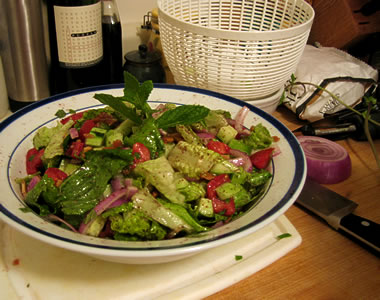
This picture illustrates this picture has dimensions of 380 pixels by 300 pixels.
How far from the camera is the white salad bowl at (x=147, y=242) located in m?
0.61

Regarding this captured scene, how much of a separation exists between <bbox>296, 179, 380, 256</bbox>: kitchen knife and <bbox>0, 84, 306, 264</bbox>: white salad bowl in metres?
0.24

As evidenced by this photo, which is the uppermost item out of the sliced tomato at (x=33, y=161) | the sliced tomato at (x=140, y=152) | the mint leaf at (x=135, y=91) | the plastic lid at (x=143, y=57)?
the mint leaf at (x=135, y=91)

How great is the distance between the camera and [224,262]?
87 cm

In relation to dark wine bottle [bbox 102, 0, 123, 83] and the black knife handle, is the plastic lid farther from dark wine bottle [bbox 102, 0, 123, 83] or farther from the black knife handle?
the black knife handle

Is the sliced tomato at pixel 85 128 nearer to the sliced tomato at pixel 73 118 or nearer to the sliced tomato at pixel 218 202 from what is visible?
the sliced tomato at pixel 73 118

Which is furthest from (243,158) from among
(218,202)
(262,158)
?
(218,202)

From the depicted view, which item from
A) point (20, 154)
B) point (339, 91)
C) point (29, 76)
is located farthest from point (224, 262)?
point (29, 76)

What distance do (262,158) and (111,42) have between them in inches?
39.5

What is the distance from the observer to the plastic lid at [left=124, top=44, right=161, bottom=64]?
1.54 meters

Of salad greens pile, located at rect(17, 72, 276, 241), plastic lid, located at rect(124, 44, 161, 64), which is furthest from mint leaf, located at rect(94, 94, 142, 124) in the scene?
plastic lid, located at rect(124, 44, 161, 64)

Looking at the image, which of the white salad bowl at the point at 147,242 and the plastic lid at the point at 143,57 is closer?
the white salad bowl at the point at 147,242

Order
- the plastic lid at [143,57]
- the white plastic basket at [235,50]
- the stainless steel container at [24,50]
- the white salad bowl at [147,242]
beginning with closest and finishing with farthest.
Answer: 1. the white salad bowl at [147,242]
2. the white plastic basket at [235,50]
3. the stainless steel container at [24,50]
4. the plastic lid at [143,57]

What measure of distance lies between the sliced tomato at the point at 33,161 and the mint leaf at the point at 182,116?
12.1 inches

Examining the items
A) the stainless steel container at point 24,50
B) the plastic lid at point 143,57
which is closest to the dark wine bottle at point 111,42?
the plastic lid at point 143,57
